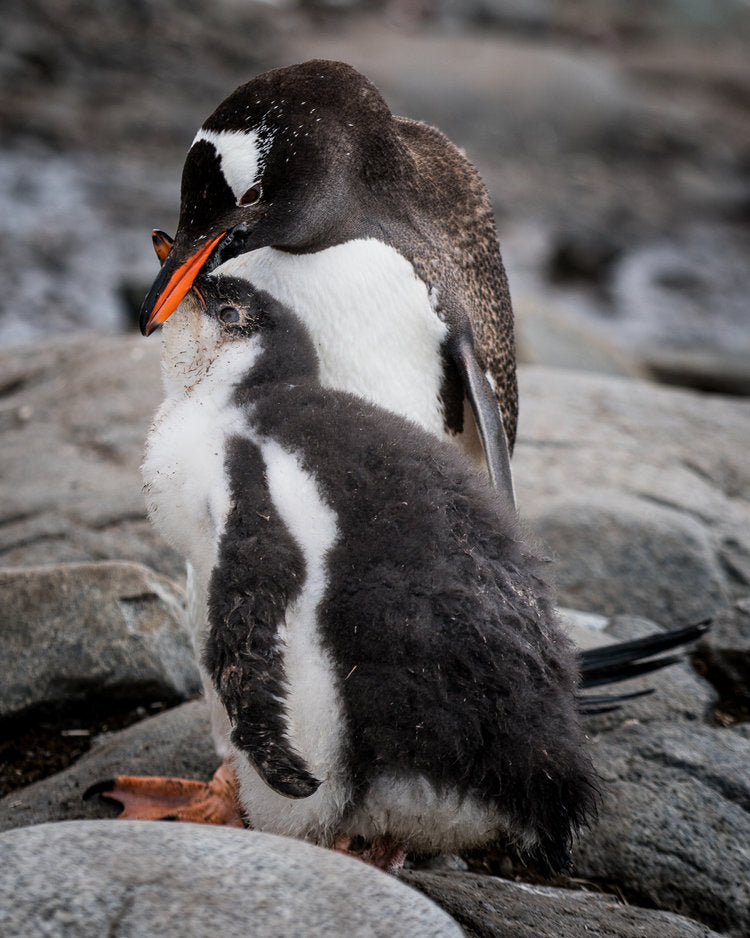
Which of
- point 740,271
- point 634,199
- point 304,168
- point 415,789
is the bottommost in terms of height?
point 415,789

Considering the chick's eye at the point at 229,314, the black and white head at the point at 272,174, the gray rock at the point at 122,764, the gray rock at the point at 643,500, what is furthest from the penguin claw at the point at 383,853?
the gray rock at the point at 643,500

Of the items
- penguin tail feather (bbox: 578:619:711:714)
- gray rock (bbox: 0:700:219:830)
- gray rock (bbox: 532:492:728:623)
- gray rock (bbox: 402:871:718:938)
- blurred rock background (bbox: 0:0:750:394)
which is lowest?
gray rock (bbox: 0:700:219:830)

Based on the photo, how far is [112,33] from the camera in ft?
45.3

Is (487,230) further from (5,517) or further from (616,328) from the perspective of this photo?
(616,328)

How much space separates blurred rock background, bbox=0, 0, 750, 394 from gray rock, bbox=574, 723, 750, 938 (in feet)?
13.5

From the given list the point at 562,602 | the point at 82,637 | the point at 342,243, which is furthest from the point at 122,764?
the point at 562,602

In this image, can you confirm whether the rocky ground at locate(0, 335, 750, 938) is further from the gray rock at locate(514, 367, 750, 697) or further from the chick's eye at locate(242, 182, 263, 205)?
the chick's eye at locate(242, 182, 263, 205)

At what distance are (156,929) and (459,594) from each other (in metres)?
0.65

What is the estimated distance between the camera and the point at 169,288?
205cm

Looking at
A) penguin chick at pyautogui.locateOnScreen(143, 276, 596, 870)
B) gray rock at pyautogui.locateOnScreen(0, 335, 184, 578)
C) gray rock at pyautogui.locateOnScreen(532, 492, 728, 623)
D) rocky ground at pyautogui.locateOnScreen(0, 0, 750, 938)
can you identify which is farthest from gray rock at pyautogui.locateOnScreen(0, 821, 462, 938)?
gray rock at pyautogui.locateOnScreen(532, 492, 728, 623)

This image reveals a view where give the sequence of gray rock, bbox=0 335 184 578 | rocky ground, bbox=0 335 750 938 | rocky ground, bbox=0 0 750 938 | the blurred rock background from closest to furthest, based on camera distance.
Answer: rocky ground, bbox=0 0 750 938 → rocky ground, bbox=0 335 750 938 → gray rock, bbox=0 335 184 578 → the blurred rock background

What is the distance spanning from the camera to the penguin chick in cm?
168

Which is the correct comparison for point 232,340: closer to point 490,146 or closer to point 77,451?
point 77,451

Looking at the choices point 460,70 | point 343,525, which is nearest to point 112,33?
point 460,70
